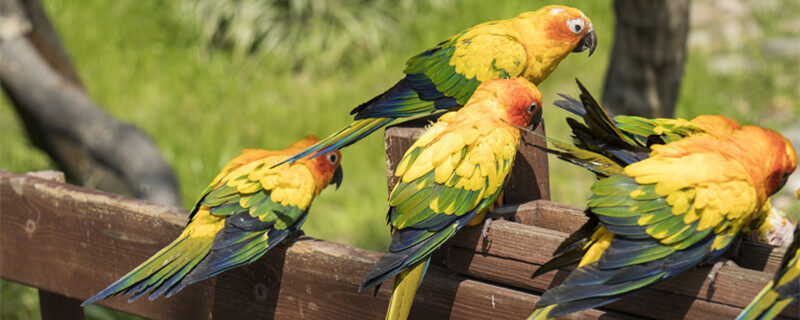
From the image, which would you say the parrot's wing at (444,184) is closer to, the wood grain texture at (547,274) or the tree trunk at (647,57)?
the wood grain texture at (547,274)

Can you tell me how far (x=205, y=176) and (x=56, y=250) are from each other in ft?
10.1

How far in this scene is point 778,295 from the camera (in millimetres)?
1062

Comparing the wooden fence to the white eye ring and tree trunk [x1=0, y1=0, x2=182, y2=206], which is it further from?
tree trunk [x1=0, y1=0, x2=182, y2=206]

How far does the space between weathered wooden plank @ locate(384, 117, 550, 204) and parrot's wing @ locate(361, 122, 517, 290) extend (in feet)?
0.20

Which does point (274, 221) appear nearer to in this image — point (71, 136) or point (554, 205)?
point (554, 205)

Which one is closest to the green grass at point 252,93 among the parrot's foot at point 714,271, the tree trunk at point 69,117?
the tree trunk at point 69,117

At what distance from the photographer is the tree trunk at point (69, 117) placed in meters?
3.83

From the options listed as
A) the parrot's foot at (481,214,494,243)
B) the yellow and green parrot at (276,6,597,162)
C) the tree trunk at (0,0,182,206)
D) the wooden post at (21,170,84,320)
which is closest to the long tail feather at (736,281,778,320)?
the parrot's foot at (481,214,494,243)

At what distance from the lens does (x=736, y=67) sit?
6.07 meters

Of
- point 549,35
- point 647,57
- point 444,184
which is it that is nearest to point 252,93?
point 647,57

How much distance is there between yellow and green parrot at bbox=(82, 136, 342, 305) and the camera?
4.99 feet

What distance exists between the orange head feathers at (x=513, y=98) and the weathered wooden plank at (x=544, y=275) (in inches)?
10.6

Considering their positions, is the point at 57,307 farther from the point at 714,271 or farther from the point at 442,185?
the point at 714,271

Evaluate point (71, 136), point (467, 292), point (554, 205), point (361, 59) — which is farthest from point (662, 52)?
point (361, 59)
